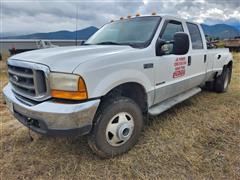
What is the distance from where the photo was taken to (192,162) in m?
2.60

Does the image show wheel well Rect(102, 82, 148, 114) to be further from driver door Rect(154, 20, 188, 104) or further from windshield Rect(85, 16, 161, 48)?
windshield Rect(85, 16, 161, 48)

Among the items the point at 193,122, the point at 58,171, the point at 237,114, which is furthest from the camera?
the point at 237,114

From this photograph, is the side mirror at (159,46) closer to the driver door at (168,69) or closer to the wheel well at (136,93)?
the driver door at (168,69)

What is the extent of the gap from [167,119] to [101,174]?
180cm

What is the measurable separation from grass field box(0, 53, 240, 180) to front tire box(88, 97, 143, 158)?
151 mm

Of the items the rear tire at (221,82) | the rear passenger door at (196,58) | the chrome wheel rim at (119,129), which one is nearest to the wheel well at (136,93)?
the chrome wheel rim at (119,129)

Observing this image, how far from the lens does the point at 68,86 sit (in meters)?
2.13

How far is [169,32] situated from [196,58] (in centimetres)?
96

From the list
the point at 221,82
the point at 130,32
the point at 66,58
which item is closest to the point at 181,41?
the point at 130,32

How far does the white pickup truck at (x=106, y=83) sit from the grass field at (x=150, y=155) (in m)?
0.25

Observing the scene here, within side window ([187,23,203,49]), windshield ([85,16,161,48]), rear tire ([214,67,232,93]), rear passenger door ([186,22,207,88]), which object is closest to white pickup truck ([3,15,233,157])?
windshield ([85,16,161,48])

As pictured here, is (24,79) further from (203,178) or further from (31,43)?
(31,43)

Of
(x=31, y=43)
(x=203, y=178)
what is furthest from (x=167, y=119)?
(x=31, y=43)

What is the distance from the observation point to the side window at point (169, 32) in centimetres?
321
